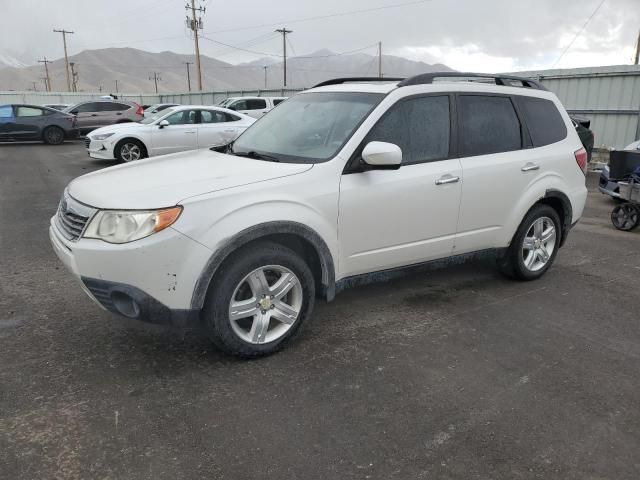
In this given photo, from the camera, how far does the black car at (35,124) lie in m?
18.3

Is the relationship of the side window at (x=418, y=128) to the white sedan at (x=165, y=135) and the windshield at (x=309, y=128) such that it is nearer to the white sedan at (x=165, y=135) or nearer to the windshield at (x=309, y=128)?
the windshield at (x=309, y=128)

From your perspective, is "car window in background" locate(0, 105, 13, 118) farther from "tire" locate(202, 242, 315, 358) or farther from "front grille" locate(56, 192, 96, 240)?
"tire" locate(202, 242, 315, 358)

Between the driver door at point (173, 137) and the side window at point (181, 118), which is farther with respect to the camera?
the side window at point (181, 118)

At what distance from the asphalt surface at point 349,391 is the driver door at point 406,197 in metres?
0.56

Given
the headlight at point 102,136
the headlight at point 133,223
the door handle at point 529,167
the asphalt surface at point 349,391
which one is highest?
the door handle at point 529,167

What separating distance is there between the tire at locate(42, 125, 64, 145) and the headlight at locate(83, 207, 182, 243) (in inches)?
722

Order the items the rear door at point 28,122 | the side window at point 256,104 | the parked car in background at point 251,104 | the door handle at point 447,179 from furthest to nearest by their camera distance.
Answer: the side window at point 256,104, the parked car in background at point 251,104, the rear door at point 28,122, the door handle at point 447,179

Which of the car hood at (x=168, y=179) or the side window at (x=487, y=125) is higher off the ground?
the side window at (x=487, y=125)

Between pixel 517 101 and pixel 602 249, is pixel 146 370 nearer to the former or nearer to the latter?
pixel 517 101

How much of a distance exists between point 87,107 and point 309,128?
19508 mm

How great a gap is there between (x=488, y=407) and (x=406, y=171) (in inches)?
69.1

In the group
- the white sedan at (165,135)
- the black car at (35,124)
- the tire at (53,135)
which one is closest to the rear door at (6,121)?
the black car at (35,124)

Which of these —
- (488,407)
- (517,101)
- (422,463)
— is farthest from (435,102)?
(422,463)

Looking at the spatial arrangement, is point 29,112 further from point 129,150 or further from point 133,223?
point 133,223
